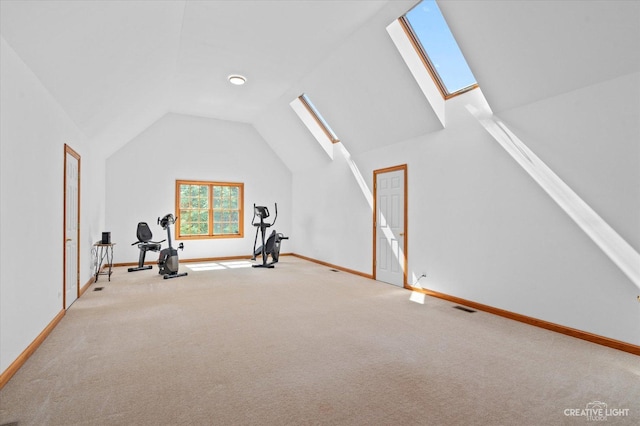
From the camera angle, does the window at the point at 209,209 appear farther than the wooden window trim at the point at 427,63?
Yes

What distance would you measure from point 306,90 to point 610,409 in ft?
19.1

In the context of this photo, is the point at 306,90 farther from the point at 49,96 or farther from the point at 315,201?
the point at 49,96

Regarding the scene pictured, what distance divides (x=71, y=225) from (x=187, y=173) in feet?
13.5

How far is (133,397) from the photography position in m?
2.19

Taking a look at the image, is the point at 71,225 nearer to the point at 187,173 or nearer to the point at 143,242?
the point at 143,242

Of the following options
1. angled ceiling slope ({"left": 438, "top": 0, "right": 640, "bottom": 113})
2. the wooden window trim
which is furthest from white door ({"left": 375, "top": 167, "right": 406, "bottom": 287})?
angled ceiling slope ({"left": 438, "top": 0, "right": 640, "bottom": 113})

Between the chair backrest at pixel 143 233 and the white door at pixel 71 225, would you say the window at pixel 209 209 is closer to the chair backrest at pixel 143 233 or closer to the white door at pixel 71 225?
the chair backrest at pixel 143 233

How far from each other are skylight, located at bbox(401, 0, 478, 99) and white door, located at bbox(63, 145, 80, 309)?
4600 millimetres

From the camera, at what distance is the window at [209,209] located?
27.7 ft

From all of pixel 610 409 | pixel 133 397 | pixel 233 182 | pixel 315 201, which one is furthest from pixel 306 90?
pixel 610 409

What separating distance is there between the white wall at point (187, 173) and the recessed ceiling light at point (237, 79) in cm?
276

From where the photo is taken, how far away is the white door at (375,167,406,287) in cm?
568

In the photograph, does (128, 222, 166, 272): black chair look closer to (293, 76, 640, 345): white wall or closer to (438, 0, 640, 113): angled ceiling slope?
(293, 76, 640, 345): white wall

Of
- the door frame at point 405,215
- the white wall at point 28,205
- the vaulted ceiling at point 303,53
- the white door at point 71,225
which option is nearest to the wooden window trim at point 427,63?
the vaulted ceiling at point 303,53
